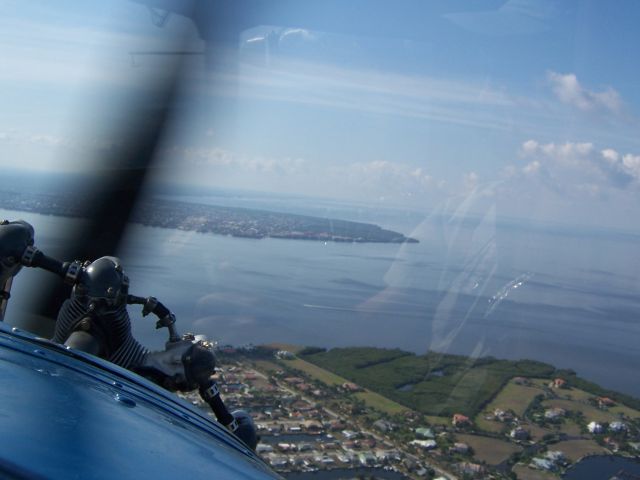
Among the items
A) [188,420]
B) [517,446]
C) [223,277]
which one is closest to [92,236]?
[223,277]

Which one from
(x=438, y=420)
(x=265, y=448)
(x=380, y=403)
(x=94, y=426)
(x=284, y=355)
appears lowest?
(x=438, y=420)

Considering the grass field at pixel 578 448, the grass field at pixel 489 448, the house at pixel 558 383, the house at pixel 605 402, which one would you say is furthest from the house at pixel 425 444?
the house at pixel 558 383

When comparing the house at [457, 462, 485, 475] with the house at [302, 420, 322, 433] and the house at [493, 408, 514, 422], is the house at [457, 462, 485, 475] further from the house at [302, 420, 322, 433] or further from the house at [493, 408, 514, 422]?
the house at [493, 408, 514, 422]

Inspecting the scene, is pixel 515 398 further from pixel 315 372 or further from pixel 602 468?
pixel 315 372

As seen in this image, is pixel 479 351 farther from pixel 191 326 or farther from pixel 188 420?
pixel 188 420

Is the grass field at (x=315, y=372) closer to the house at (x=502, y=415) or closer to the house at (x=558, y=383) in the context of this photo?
the house at (x=502, y=415)

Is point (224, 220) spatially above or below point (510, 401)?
above

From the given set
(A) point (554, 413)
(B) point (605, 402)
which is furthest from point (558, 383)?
(A) point (554, 413)
